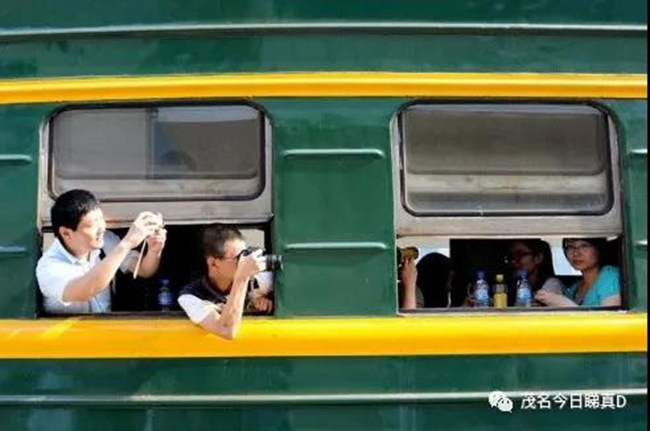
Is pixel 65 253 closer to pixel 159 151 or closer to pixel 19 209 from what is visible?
pixel 19 209

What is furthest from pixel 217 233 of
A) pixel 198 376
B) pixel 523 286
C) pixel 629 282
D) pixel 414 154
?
pixel 629 282

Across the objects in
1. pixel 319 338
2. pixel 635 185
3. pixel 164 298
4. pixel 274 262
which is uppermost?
pixel 635 185

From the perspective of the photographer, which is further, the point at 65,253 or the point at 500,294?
the point at 500,294

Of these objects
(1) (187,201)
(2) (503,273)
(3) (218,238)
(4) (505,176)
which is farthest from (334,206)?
(2) (503,273)

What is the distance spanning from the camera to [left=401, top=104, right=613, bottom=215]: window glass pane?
141 inches

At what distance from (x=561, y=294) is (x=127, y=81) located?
5.97ft

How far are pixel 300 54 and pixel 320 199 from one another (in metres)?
0.53

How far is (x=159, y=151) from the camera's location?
3582 mm

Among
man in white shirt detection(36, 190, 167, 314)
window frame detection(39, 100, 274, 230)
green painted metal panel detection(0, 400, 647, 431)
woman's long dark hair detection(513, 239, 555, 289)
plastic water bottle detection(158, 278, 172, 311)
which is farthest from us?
woman's long dark hair detection(513, 239, 555, 289)

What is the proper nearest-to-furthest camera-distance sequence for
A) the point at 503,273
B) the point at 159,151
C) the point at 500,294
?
the point at 159,151 < the point at 500,294 < the point at 503,273

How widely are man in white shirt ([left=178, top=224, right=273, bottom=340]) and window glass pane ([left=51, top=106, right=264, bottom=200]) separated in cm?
18

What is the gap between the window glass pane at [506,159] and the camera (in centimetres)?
358

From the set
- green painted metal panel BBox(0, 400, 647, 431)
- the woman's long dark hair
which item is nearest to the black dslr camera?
green painted metal panel BBox(0, 400, 647, 431)

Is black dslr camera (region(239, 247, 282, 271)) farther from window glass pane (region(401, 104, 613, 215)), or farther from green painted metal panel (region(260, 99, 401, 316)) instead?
window glass pane (region(401, 104, 613, 215))
